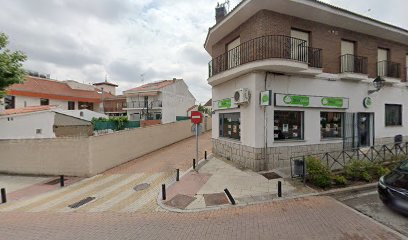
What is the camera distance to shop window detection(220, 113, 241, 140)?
37.9 ft

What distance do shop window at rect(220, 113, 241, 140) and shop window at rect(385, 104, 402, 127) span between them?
9.90 m

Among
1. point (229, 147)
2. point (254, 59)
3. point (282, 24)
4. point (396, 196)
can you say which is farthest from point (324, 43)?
point (396, 196)

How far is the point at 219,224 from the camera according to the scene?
Answer: 5336 mm

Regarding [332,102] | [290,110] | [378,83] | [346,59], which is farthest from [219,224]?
[378,83]

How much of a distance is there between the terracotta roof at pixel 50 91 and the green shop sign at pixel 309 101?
32.0 meters

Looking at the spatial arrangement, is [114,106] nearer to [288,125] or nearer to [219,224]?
[288,125]

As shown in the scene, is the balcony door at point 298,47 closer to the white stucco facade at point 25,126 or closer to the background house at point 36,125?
the background house at point 36,125

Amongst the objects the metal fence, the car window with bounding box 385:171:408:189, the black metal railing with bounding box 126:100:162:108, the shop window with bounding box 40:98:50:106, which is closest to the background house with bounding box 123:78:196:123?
the black metal railing with bounding box 126:100:162:108

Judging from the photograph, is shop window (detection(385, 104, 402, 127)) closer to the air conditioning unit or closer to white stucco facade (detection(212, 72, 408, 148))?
white stucco facade (detection(212, 72, 408, 148))

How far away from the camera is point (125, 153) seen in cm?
1356

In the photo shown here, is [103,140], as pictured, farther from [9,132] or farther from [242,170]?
[9,132]

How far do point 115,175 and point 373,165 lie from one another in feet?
38.5

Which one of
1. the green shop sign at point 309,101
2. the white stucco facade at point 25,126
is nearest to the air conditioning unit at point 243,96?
the green shop sign at point 309,101

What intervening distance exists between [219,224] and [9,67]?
14.4m
